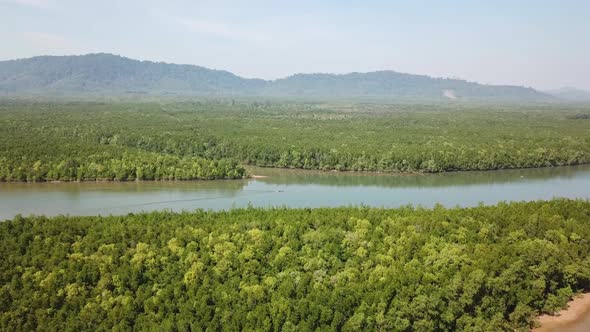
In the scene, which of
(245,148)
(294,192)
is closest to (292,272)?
(294,192)

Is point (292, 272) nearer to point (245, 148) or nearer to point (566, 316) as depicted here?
point (566, 316)

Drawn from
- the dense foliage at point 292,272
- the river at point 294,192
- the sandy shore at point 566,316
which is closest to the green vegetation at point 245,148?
the river at point 294,192

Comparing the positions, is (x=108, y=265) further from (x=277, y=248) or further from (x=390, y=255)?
(x=390, y=255)

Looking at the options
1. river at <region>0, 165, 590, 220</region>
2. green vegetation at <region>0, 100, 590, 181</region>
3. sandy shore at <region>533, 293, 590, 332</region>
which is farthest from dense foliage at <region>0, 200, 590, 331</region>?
green vegetation at <region>0, 100, 590, 181</region>

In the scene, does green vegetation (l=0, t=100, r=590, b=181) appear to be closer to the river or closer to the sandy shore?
the river

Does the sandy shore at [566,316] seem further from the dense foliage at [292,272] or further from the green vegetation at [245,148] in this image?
the green vegetation at [245,148]

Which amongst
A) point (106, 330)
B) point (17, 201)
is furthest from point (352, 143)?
point (106, 330)
